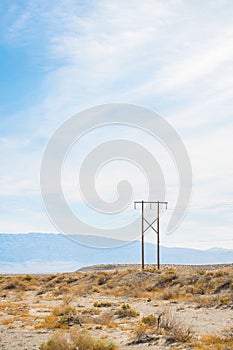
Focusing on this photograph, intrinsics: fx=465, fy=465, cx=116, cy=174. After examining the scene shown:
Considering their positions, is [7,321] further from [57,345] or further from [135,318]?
[57,345]

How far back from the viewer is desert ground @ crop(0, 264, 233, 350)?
56.1 ft

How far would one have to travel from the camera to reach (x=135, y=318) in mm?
24328

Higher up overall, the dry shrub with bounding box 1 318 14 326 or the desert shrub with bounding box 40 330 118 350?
the desert shrub with bounding box 40 330 118 350

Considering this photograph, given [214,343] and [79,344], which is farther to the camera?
[214,343]

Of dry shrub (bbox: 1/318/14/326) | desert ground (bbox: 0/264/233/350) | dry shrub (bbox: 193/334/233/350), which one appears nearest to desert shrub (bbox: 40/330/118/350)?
desert ground (bbox: 0/264/233/350)

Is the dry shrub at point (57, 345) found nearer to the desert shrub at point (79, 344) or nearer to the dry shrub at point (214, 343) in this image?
the desert shrub at point (79, 344)

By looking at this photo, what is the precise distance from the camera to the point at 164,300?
115 ft

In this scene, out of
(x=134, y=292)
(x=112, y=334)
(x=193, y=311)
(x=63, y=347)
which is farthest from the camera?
(x=134, y=292)

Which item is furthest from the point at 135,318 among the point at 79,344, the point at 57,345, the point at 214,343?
the point at 57,345

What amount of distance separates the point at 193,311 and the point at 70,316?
26.9ft

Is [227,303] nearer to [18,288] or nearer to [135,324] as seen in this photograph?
[135,324]

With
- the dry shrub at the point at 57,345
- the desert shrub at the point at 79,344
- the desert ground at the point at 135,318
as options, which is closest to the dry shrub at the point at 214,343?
the desert ground at the point at 135,318

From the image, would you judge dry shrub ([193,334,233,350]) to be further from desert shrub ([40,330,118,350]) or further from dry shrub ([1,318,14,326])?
dry shrub ([1,318,14,326])

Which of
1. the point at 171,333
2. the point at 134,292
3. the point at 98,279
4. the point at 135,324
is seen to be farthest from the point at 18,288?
the point at 171,333
